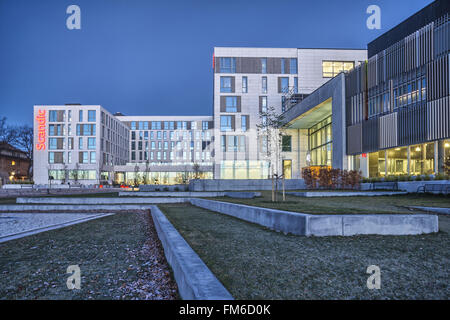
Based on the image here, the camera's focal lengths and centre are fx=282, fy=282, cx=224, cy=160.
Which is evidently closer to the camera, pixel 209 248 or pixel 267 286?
pixel 267 286

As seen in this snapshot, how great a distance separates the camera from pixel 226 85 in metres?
44.8

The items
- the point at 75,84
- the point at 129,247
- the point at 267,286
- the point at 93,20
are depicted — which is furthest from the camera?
the point at 75,84

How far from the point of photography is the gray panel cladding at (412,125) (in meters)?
20.9

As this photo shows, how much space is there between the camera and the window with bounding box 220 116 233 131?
146 ft

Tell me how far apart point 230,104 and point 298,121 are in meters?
11.5

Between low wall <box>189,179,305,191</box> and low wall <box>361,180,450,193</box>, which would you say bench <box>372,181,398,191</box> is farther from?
low wall <box>189,179,305,191</box>

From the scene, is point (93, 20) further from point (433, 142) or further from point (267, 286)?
point (433, 142)

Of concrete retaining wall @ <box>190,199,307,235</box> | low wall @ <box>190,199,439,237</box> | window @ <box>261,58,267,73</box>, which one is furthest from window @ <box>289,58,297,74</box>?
low wall @ <box>190,199,439,237</box>

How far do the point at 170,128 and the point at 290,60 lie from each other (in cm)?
4928

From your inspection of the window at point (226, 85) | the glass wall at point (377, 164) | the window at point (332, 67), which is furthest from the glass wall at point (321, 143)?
the window at point (226, 85)

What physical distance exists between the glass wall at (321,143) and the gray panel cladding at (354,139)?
4977 mm

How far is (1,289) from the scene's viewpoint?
3.44 m

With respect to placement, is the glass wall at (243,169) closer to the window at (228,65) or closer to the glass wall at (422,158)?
the window at (228,65)

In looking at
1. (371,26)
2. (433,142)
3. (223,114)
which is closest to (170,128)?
(223,114)
